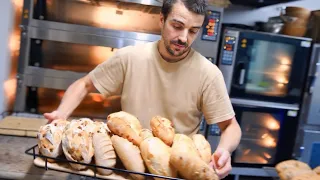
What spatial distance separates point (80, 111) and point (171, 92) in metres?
1.13

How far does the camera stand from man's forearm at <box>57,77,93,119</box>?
0.99m

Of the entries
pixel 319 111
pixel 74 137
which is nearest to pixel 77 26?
pixel 74 137

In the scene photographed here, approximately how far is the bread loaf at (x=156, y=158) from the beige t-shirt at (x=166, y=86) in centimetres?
43

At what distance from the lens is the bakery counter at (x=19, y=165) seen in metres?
0.84

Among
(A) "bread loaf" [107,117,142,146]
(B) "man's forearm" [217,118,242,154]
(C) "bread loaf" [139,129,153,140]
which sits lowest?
(B) "man's forearm" [217,118,242,154]

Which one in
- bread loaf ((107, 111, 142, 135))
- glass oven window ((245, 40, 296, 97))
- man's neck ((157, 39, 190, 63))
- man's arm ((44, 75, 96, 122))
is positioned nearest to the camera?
bread loaf ((107, 111, 142, 135))

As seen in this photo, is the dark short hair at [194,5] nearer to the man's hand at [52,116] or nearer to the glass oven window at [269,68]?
the man's hand at [52,116]

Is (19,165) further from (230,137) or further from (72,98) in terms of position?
(230,137)

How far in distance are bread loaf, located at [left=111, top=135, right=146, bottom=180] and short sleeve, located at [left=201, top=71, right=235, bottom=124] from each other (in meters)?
0.47

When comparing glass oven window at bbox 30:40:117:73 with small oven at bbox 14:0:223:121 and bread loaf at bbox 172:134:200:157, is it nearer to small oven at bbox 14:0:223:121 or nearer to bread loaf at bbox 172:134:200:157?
small oven at bbox 14:0:223:121

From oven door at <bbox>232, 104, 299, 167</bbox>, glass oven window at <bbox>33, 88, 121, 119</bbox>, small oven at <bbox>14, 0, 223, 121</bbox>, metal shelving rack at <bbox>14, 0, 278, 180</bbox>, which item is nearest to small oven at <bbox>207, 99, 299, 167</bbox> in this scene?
oven door at <bbox>232, 104, 299, 167</bbox>

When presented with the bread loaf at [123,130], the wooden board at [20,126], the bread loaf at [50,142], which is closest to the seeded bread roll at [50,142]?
the bread loaf at [50,142]

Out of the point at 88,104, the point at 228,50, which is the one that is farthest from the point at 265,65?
the point at 88,104

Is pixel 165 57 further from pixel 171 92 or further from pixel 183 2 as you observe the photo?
pixel 183 2
